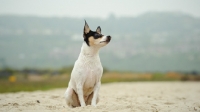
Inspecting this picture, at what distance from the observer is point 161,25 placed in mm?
101562

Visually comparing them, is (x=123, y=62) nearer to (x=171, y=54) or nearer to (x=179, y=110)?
(x=171, y=54)

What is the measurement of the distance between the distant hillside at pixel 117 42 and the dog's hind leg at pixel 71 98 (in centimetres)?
5505

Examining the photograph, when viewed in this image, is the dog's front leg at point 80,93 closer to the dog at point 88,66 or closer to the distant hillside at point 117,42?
the dog at point 88,66

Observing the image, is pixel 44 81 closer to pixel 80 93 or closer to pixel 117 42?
pixel 80 93

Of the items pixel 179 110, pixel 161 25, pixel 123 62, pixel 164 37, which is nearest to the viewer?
pixel 179 110

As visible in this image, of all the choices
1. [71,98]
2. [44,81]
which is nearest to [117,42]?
[44,81]

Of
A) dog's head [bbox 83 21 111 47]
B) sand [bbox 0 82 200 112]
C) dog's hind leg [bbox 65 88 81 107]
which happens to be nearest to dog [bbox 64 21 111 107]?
dog's head [bbox 83 21 111 47]

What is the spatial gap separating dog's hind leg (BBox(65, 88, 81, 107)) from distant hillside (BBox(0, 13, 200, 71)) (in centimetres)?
5505

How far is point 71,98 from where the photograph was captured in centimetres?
755

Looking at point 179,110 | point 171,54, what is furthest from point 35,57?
point 179,110

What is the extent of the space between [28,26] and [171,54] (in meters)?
49.0

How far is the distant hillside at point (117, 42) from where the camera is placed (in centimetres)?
7312

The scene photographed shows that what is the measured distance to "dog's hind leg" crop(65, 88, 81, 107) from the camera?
24.7ft

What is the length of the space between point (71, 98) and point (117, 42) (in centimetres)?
8037
